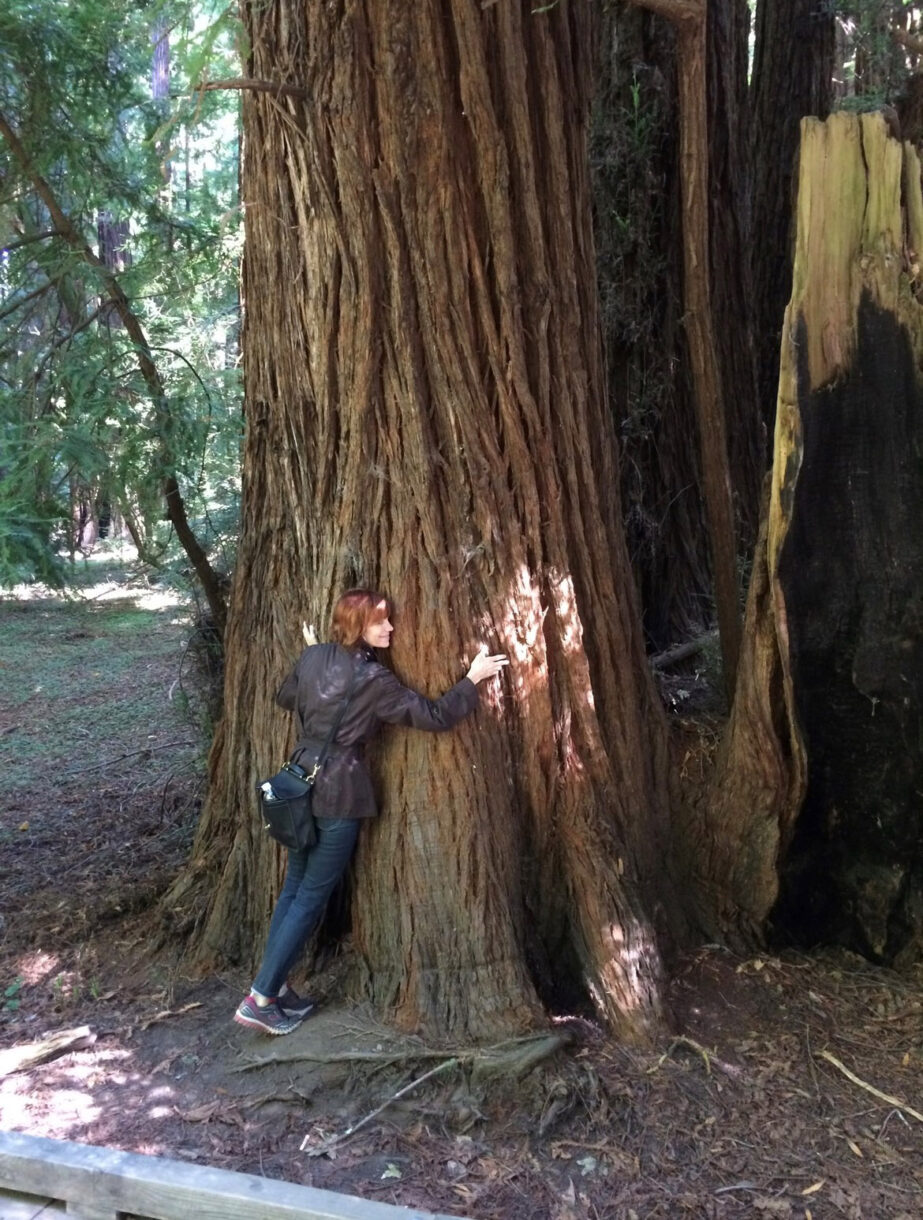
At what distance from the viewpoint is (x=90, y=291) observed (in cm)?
690

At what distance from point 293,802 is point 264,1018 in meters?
0.95

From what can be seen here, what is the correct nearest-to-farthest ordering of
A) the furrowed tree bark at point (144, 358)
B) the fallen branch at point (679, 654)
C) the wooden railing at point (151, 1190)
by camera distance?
1. the wooden railing at point (151, 1190)
2. the furrowed tree bark at point (144, 358)
3. the fallen branch at point (679, 654)

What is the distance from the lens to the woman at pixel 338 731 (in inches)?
174

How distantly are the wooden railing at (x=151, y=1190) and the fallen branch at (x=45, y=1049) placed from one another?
77 centimetres

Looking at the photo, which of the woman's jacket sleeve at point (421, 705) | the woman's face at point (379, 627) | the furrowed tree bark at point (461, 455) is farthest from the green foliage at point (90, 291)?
the woman's jacket sleeve at point (421, 705)

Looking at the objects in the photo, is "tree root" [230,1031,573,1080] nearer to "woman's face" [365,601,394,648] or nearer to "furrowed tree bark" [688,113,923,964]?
"furrowed tree bark" [688,113,923,964]

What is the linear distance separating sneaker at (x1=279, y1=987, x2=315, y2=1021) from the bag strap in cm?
105

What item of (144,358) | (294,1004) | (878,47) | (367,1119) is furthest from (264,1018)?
(878,47)

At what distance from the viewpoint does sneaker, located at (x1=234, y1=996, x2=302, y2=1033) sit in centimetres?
457

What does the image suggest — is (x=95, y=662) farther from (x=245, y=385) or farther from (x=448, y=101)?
(x=448, y=101)

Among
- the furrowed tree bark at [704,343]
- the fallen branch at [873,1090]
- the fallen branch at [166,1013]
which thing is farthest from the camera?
the furrowed tree bark at [704,343]

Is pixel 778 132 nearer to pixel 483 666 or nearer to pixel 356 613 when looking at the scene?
pixel 483 666

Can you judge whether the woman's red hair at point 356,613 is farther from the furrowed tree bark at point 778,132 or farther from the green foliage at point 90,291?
the furrowed tree bark at point 778,132

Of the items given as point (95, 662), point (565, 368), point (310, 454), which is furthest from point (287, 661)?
point (95, 662)
